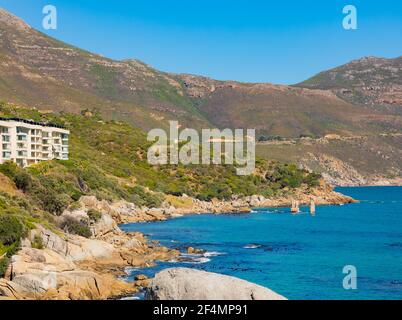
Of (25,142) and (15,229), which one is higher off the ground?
(25,142)

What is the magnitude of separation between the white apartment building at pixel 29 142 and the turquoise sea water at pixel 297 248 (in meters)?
20.0

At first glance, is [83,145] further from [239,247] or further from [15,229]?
[15,229]

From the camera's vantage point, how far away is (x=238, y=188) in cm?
13288

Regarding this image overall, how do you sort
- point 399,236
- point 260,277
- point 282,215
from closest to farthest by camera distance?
point 260,277 → point 399,236 → point 282,215

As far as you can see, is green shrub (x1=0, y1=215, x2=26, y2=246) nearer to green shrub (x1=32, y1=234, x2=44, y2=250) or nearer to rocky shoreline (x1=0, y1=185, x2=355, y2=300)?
rocky shoreline (x1=0, y1=185, x2=355, y2=300)

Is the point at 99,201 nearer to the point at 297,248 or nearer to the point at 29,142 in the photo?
the point at 29,142

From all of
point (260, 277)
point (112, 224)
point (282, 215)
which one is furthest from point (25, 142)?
point (260, 277)

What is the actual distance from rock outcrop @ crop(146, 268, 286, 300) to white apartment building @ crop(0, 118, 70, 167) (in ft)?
202

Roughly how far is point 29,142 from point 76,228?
36.4m

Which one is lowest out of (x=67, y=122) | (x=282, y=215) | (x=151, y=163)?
(x=282, y=215)

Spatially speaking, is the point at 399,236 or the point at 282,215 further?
the point at 282,215

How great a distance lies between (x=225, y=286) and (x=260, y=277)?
24.8 m

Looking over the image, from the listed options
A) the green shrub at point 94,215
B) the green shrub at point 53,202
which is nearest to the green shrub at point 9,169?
the green shrub at point 53,202

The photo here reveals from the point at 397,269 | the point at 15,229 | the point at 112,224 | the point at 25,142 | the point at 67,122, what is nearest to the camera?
the point at 15,229
